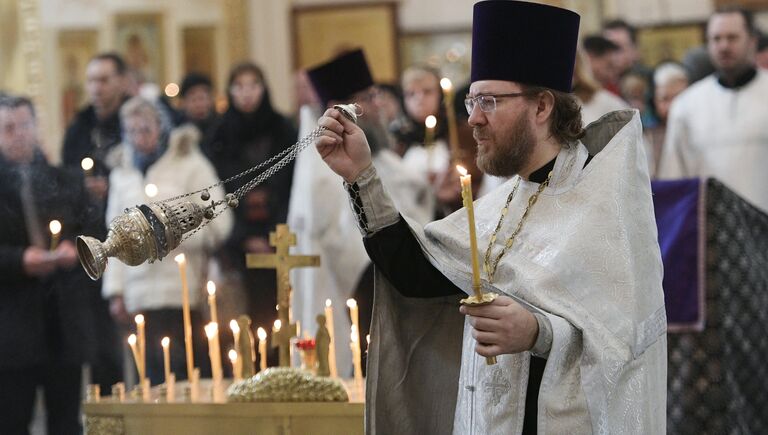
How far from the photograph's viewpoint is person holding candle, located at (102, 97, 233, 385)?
7.05 meters

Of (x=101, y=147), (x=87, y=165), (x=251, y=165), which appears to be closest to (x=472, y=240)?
(x=87, y=165)

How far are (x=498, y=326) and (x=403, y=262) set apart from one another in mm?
554

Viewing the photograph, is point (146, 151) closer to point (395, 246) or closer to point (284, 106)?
point (395, 246)

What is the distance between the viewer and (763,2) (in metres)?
13.8

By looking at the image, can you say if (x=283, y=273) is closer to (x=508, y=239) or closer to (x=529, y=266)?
(x=508, y=239)

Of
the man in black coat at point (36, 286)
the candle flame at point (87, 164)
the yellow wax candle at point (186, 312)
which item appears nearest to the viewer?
the yellow wax candle at point (186, 312)

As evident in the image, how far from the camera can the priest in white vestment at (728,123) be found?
25.6ft

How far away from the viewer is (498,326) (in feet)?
10.9

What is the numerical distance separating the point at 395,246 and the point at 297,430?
0.89 meters

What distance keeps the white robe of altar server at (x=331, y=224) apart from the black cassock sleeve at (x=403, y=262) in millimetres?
3091

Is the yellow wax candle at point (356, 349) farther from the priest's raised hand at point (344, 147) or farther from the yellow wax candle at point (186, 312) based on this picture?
the priest's raised hand at point (344, 147)

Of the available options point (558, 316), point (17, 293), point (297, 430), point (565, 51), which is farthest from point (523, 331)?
point (17, 293)

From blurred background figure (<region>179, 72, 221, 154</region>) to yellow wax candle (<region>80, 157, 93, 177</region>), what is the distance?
6.08ft

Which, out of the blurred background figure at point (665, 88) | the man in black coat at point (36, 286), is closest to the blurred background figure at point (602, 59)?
the blurred background figure at point (665, 88)
